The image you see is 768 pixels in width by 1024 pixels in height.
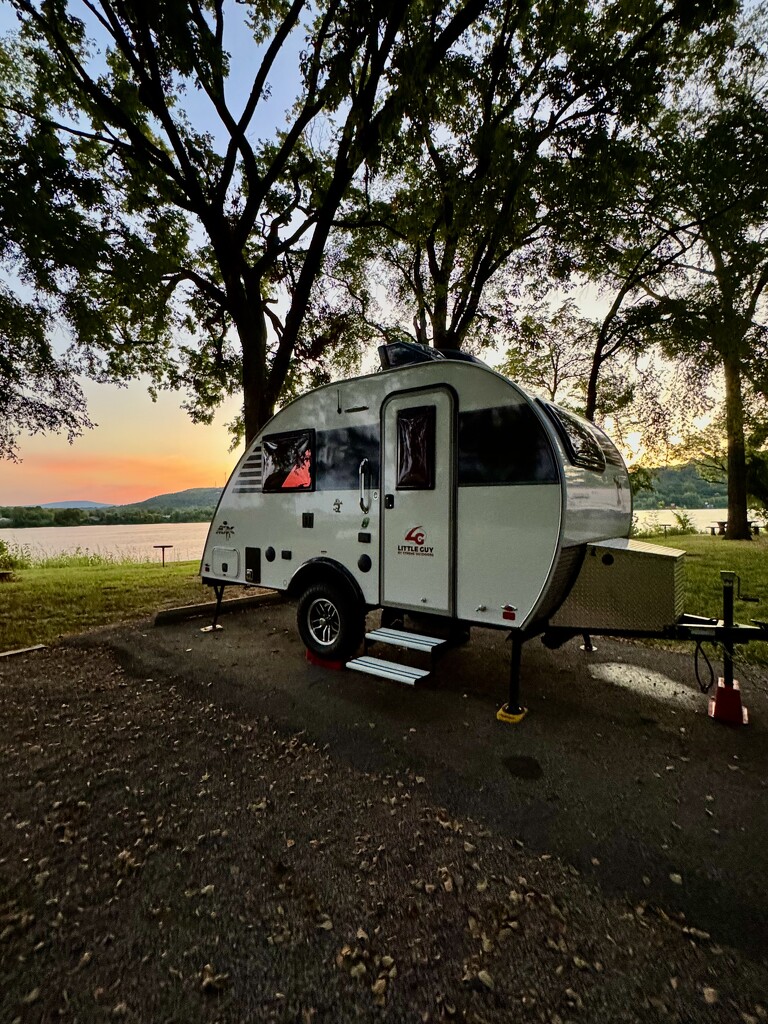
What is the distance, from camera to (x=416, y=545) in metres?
4.58

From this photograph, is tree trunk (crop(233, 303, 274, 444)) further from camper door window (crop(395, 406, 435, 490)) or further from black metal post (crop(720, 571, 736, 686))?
black metal post (crop(720, 571, 736, 686))

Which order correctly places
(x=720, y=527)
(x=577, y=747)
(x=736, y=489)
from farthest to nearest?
(x=720, y=527) < (x=736, y=489) < (x=577, y=747)

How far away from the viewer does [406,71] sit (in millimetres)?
6633

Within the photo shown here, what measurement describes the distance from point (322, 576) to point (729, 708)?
4091 millimetres

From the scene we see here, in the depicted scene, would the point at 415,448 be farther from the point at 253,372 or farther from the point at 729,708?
the point at 253,372

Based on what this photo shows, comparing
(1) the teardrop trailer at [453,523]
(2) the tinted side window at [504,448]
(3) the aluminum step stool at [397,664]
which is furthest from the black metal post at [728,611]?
(3) the aluminum step stool at [397,664]

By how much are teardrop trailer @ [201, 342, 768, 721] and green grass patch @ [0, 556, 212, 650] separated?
11.7 ft

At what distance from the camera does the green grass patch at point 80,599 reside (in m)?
6.88

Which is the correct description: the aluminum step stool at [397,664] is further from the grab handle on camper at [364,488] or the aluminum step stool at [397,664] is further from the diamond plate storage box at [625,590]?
the grab handle on camper at [364,488]

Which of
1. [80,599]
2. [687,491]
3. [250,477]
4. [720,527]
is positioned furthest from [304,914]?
[687,491]

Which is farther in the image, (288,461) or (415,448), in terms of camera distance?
(288,461)

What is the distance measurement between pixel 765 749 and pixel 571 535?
84.4 inches

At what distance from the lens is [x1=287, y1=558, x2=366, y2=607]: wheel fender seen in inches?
199

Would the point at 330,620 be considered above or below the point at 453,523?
below
